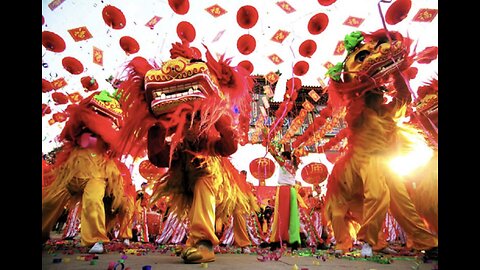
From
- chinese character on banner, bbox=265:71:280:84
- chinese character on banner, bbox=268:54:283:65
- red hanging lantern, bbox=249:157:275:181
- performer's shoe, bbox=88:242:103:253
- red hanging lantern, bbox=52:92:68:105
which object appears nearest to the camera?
performer's shoe, bbox=88:242:103:253

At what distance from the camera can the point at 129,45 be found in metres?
4.25

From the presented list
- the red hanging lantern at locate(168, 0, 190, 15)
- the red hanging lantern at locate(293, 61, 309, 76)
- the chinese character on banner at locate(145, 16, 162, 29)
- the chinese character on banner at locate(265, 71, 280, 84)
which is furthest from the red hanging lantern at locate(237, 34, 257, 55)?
the chinese character on banner at locate(265, 71, 280, 84)

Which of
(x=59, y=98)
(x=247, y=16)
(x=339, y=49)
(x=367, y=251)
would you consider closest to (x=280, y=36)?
(x=247, y=16)

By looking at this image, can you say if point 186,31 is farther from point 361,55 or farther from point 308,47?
point 361,55

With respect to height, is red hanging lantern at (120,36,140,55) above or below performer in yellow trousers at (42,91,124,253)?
above

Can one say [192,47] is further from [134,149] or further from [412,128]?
[412,128]

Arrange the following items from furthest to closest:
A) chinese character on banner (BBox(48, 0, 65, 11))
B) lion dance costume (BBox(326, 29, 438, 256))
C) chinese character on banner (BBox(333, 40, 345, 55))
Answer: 1. chinese character on banner (BBox(333, 40, 345, 55))
2. lion dance costume (BBox(326, 29, 438, 256))
3. chinese character on banner (BBox(48, 0, 65, 11))

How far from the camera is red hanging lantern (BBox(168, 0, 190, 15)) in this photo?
391 centimetres

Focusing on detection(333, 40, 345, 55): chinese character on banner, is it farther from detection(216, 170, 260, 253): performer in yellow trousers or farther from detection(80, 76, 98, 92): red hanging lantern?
detection(80, 76, 98, 92): red hanging lantern

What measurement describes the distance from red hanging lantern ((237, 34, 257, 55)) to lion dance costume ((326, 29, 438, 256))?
3.46ft

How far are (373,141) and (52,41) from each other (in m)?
3.78

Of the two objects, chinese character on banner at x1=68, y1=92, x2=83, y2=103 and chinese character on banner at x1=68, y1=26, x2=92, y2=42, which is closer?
chinese character on banner at x1=68, y1=26, x2=92, y2=42

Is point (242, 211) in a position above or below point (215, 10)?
below
